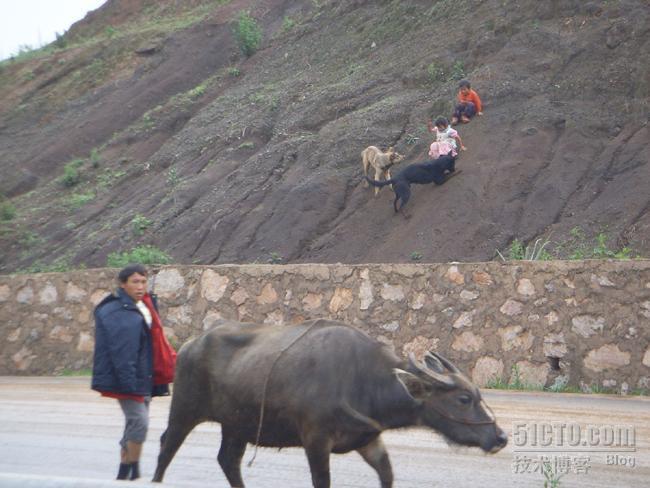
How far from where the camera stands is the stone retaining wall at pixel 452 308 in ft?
41.1

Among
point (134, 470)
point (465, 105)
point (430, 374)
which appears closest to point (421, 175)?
point (465, 105)

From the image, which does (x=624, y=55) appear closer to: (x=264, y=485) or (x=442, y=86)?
(x=442, y=86)

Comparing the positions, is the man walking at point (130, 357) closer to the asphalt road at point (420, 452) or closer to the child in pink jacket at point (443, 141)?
the asphalt road at point (420, 452)

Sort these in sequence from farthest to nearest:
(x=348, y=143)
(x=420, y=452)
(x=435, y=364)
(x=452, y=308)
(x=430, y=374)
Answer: (x=348, y=143) < (x=452, y=308) < (x=420, y=452) < (x=435, y=364) < (x=430, y=374)

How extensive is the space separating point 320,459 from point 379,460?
25.5 inches

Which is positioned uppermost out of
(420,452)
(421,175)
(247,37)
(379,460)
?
(379,460)

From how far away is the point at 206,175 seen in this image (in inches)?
1163

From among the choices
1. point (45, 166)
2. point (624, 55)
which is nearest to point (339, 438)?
point (624, 55)

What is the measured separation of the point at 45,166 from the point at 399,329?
27.3m

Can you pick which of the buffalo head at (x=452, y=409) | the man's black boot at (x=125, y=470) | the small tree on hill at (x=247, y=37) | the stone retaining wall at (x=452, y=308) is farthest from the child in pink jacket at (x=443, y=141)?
the buffalo head at (x=452, y=409)

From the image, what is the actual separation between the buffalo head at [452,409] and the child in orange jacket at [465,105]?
62.2ft

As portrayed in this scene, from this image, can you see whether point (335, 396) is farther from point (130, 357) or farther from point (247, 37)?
point (247, 37)

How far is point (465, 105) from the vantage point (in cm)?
2500

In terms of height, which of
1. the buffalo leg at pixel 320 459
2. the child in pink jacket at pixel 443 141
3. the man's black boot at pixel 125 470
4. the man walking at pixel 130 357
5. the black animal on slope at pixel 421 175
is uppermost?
the man walking at pixel 130 357
